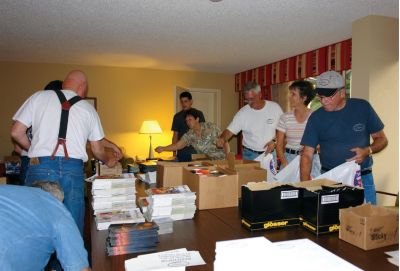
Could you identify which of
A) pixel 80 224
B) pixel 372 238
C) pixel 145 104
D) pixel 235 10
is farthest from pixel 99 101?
pixel 372 238

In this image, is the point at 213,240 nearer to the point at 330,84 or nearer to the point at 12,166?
the point at 330,84

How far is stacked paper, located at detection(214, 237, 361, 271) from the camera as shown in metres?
0.82

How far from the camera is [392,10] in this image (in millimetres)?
3312

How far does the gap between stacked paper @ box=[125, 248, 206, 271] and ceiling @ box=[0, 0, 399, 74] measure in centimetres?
244

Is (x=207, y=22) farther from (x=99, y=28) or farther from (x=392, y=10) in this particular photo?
(x=392, y=10)

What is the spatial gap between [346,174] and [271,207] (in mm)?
722

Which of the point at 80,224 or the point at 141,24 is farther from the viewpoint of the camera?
the point at 141,24

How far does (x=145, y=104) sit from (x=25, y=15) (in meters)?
3.46

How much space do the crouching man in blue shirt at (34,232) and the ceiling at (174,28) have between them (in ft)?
7.98

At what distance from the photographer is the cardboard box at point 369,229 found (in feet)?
4.38

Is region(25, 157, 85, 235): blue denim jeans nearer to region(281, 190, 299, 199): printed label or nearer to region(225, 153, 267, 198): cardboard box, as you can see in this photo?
region(225, 153, 267, 198): cardboard box

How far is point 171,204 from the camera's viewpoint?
69.2 inches

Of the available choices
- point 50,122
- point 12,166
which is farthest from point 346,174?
point 12,166

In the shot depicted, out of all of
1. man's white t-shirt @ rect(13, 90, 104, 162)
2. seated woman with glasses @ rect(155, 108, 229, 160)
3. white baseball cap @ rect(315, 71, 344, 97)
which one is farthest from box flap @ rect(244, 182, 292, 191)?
seated woman with glasses @ rect(155, 108, 229, 160)
